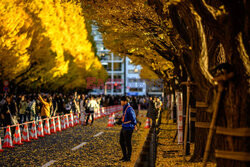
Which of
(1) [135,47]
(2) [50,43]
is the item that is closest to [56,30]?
(2) [50,43]

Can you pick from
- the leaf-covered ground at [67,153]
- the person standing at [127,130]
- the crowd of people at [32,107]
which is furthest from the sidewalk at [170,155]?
the crowd of people at [32,107]

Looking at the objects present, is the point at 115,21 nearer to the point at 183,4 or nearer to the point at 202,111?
the point at 202,111

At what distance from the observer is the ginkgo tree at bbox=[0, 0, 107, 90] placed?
27.2m

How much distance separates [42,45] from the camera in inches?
1439

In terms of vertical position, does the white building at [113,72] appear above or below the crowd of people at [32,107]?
above

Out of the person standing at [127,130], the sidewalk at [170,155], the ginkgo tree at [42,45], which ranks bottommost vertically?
the sidewalk at [170,155]

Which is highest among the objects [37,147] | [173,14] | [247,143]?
[173,14]

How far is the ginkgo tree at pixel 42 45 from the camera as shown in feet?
89.3

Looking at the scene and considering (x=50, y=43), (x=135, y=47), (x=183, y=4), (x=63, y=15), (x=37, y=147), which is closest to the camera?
(x=183, y=4)

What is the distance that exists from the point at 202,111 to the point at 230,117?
188 inches

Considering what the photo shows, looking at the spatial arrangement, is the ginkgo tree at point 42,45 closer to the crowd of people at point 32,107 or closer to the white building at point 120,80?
the crowd of people at point 32,107

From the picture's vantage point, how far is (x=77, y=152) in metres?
14.1

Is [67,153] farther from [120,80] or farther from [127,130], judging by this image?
[120,80]

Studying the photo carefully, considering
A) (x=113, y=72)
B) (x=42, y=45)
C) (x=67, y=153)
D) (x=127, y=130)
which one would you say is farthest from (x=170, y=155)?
(x=113, y=72)
